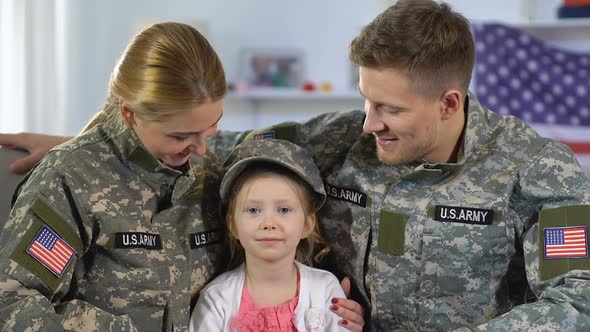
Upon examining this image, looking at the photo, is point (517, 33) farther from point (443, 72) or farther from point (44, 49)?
point (443, 72)

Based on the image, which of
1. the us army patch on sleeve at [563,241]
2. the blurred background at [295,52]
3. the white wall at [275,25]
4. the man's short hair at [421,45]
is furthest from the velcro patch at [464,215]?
the white wall at [275,25]

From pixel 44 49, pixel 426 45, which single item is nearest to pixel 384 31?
pixel 426 45

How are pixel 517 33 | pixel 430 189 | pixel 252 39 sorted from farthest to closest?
pixel 252 39 < pixel 517 33 < pixel 430 189

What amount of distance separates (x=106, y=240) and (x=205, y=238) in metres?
0.31

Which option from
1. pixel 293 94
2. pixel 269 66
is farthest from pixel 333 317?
pixel 269 66

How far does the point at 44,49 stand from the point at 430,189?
3285 mm

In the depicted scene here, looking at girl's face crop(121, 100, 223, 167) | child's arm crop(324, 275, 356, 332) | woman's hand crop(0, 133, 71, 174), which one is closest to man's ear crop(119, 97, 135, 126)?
girl's face crop(121, 100, 223, 167)

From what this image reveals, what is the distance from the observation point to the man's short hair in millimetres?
2180

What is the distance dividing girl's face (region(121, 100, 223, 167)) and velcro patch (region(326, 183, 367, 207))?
1.45 feet

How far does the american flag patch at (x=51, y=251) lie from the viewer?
1977mm

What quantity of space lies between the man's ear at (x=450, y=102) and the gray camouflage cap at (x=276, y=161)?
1.20ft

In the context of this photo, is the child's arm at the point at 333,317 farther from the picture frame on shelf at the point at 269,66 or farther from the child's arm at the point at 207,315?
the picture frame on shelf at the point at 269,66

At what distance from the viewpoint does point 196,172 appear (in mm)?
2369

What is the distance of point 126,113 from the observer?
213cm
